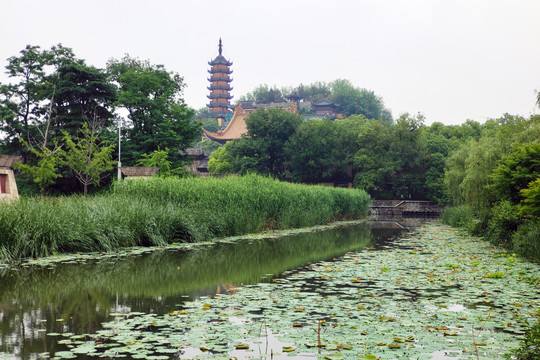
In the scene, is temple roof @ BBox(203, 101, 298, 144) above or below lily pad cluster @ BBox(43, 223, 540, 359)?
above

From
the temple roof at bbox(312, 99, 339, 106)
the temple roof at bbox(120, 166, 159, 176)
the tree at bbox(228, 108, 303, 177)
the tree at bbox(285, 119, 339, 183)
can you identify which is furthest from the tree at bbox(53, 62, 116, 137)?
the temple roof at bbox(312, 99, 339, 106)

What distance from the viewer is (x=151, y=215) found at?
15352 millimetres

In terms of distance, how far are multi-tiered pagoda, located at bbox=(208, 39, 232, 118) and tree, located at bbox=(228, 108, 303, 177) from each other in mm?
47376

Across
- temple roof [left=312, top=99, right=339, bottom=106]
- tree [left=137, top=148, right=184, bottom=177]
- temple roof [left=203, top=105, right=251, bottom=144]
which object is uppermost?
temple roof [left=312, top=99, right=339, bottom=106]

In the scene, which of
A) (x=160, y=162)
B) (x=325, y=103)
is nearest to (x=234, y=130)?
(x=325, y=103)

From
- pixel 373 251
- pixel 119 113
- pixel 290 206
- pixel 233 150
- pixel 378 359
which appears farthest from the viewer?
pixel 233 150

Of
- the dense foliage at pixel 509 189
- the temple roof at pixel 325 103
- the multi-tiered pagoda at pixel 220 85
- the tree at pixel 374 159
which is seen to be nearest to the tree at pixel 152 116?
the tree at pixel 374 159

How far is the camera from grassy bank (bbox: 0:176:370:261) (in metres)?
12.2

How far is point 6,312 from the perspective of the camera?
23.4 ft

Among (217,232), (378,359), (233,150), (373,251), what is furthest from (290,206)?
(233,150)

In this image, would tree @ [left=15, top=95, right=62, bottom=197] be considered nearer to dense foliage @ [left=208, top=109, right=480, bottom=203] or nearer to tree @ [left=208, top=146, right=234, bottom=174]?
dense foliage @ [left=208, top=109, right=480, bottom=203]

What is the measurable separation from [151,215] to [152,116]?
73.1 ft

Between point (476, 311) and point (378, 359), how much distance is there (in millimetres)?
2878

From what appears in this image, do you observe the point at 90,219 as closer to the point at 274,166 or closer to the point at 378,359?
the point at 378,359
